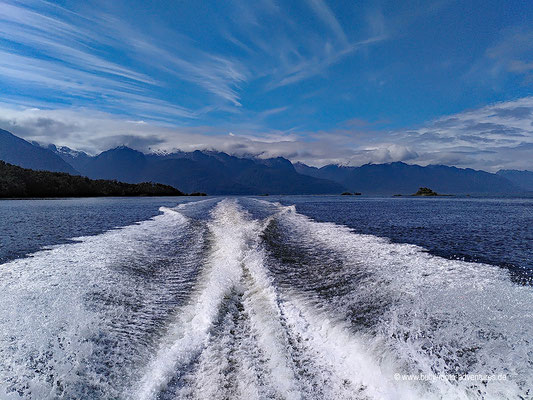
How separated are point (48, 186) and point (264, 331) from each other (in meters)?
107

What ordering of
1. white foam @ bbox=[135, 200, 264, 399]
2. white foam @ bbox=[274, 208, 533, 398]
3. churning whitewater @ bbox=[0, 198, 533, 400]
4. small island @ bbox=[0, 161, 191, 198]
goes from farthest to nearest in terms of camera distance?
small island @ bbox=[0, 161, 191, 198] → white foam @ bbox=[135, 200, 264, 399] → white foam @ bbox=[274, 208, 533, 398] → churning whitewater @ bbox=[0, 198, 533, 400]

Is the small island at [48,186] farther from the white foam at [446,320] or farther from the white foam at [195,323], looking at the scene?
the white foam at [446,320]

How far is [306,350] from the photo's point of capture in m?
4.70

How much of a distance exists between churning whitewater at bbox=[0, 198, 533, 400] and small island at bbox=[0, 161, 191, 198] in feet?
302

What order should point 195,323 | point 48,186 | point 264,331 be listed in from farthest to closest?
point 48,186 < point 195,323 < point 264,331

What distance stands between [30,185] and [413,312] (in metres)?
105

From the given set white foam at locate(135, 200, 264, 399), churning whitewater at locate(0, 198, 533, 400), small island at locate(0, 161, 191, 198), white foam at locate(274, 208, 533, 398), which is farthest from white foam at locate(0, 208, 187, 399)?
small island at locate(0, 161, 191, 198)

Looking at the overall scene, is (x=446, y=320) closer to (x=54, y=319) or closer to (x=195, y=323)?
(x=195, y=323)

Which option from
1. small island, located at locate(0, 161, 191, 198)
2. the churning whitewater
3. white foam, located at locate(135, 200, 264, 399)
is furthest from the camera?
small island, located at locate(0, 161, 191, 198)

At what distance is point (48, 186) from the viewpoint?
89.1 m

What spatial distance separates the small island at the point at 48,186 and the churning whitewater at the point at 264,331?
302ft

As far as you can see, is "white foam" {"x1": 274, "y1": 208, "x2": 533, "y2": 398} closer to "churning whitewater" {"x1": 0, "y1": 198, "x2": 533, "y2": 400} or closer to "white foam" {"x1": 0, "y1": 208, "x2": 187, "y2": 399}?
"churning whitewater" {"x1": 0, "y1": 198, "x2": 533, "y2": 400}

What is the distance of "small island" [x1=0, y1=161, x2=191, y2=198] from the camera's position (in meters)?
79.2

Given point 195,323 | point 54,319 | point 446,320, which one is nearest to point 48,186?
point 54,319
